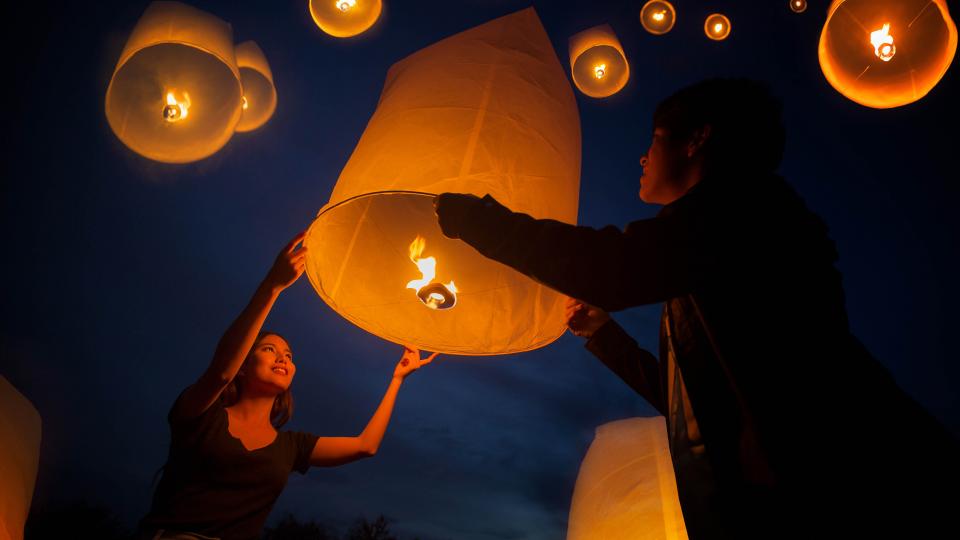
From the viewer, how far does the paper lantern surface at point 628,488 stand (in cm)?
292

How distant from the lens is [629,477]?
3311 mm

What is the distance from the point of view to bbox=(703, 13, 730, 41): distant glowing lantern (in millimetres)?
→ 5273

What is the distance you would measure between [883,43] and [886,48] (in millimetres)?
40

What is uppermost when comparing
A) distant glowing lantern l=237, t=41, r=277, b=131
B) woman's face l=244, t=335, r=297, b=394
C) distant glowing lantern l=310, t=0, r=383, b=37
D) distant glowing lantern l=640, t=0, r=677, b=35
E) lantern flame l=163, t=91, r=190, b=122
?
distant glowing lantern l=640, t=0, r=677, b=35

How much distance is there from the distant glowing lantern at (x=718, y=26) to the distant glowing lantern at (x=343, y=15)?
147 inches

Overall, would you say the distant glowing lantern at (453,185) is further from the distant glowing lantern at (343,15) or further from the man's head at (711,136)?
the distant glowing lantern at (343,15)

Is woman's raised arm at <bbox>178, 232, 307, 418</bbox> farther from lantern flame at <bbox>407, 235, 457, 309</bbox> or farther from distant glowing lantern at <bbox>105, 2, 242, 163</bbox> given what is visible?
distant glowing lantern at <bbox>105, 2, 242, 163</bbox>

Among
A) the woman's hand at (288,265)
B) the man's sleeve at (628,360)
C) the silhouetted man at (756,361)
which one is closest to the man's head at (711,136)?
the silhouetted man at (756,361)

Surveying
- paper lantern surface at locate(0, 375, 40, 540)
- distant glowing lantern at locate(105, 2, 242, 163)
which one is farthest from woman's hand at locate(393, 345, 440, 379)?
paper lantern surface at locate(0, 375, 40, 540)

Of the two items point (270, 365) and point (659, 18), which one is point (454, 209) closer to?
point (270, 365)

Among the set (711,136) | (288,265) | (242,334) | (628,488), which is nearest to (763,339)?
(711,136)

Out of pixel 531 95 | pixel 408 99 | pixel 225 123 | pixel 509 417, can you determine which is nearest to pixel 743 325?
pixel 531 95

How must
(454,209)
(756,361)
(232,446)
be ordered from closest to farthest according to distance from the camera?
(756,361) → (454,209) → (232,446)

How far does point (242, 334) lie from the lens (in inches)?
91.4
